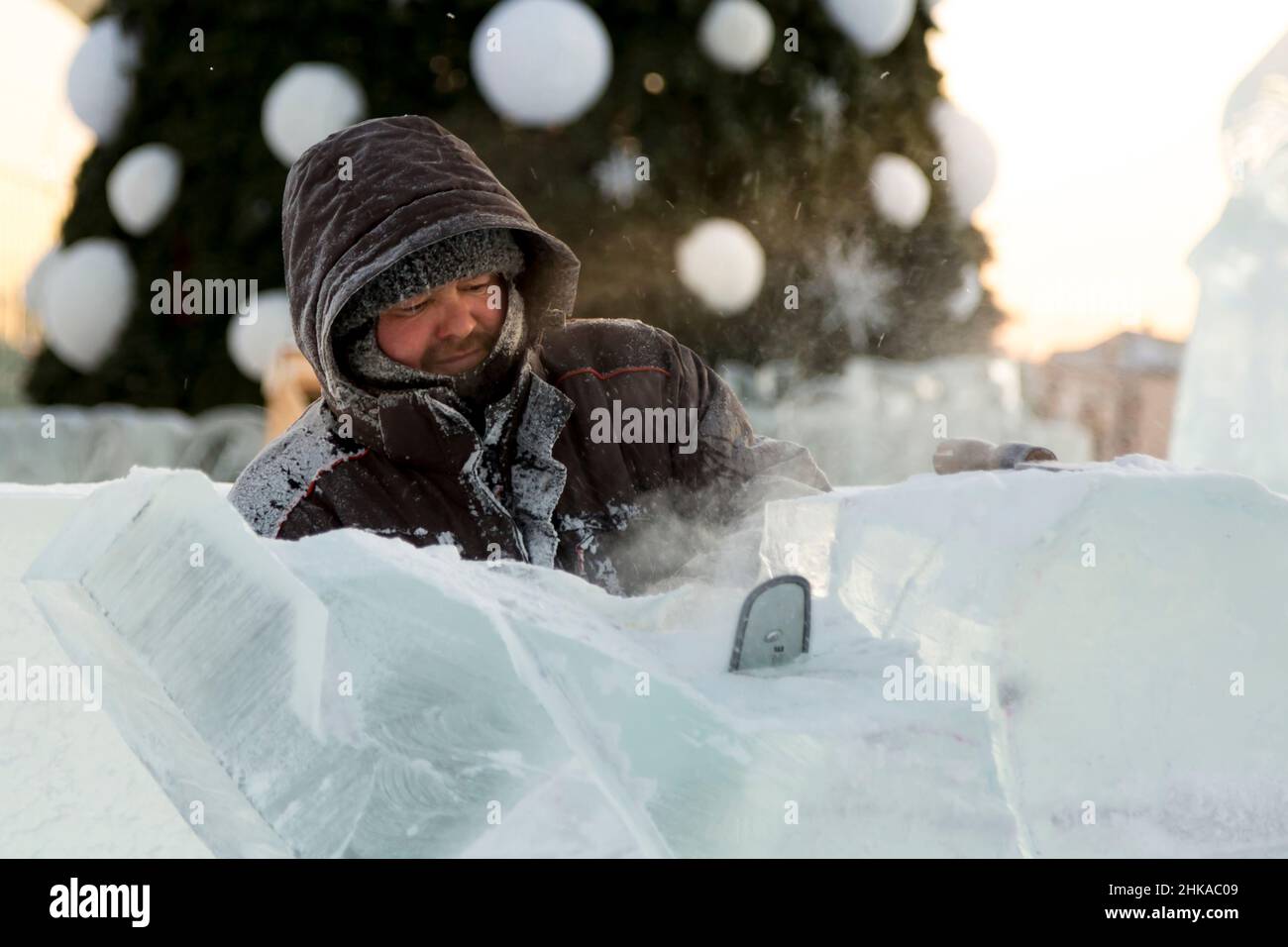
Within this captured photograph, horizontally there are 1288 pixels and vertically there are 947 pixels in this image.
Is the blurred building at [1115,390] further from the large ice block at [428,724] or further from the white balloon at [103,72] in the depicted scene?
the large ice block at [428,724]

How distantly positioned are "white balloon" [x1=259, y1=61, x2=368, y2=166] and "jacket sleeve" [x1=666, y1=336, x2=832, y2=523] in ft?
10.1

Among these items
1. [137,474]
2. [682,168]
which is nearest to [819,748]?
[137,474]

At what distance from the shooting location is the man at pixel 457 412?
183 cm

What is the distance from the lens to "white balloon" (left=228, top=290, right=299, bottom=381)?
489cm

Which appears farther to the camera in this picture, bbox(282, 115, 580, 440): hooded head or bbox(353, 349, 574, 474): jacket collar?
bbox(353, 349, 574, 474): jacket collar

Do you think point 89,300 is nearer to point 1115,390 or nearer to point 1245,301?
point 1245,301

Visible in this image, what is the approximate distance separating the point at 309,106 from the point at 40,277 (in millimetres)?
2299

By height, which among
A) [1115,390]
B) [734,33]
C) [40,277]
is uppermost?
[734,33]

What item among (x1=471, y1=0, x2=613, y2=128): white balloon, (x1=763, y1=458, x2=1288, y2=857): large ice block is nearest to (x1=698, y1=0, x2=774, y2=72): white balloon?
(x1=471, y1=0, x2=613, y2=128): white balloon

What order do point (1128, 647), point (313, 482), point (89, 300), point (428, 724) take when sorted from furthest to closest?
point (89, 300), point (313, 482), point (1128, 647), point (428, 724)

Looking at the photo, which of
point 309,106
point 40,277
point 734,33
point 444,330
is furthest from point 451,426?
point 40,277

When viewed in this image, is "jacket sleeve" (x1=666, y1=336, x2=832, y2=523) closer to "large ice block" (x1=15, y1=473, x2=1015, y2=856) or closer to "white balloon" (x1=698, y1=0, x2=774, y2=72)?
"large ice block" (x1=15, y1=473, x2=1015, y2=856)

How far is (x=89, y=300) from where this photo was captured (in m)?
5.70
